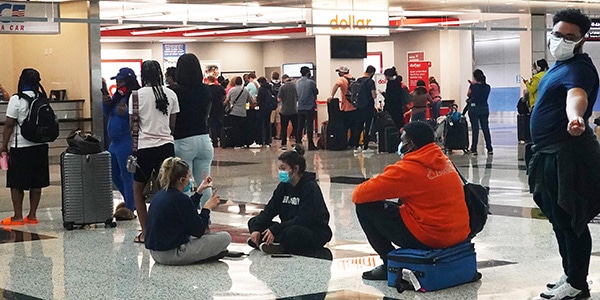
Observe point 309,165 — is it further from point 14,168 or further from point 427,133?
point 427,133

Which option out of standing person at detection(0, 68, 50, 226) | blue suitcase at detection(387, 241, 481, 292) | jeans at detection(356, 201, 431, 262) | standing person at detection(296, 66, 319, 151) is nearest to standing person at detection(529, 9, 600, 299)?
blue suitcase at detection(387, 241, 481, 292)

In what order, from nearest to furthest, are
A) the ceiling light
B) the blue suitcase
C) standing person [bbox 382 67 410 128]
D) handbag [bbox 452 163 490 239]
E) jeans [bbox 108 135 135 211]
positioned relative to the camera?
the blue suitcase
handbag [bbox 452 163 490 239]
jeans [bbox 108 135 135 211]
standing person [bbox 382 67 410 128]
the ceiling light

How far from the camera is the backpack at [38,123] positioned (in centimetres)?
889

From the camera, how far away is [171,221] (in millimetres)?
6637

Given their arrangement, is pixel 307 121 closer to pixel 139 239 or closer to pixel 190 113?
pixel 190 113

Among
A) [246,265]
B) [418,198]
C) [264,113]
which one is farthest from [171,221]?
[264,113]

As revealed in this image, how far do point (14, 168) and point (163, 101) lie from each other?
1.98 metres

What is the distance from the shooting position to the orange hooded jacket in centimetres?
569

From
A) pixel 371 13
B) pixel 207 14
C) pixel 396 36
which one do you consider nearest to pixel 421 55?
pixel 396 36

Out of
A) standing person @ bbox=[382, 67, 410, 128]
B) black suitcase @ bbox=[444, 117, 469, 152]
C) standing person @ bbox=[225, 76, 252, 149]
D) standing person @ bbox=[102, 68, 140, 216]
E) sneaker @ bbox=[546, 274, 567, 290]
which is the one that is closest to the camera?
sneaker @ bbox=[546, 274, 567, 290]

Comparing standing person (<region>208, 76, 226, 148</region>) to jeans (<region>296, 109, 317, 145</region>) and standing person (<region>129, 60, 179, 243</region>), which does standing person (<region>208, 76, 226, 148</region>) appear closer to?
jeans (<region>296, 109, 317, 145</region>)

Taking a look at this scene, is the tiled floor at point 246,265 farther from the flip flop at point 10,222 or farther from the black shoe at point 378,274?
the flip flop at point 10,222

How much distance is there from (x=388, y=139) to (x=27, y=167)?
1006 cm

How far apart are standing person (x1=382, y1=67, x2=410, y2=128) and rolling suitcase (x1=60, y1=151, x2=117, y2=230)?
10078 mm
